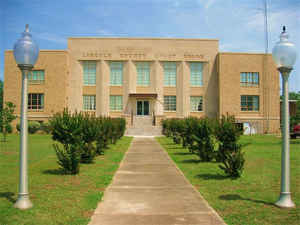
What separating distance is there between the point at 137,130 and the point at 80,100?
11095 mm

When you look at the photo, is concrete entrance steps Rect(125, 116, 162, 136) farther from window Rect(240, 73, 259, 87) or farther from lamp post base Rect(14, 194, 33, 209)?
lamp post base Rect(14, 194, 33, 209)

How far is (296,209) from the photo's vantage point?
6.53 metres

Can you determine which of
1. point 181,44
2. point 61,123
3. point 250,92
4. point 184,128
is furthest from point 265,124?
point 61,123

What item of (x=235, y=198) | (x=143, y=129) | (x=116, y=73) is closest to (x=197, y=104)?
(x=143, y=129)

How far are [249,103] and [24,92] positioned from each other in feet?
131

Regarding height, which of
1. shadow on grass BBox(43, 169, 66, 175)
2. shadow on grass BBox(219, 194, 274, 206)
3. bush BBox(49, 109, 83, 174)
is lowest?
shadow on grass BBox(43, 169, 66, 175)

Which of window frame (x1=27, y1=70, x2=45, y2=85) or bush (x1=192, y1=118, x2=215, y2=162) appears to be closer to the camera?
bush (x1=192, y1=118, x2=215, y2=162)

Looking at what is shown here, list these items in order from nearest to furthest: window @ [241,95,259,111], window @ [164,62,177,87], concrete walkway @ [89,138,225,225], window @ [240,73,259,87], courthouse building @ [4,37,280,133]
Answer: concrete walkway @ [89,138,225,225]
window @ [240,73,259,87]
window @ [241,95,259,111]
courthouse building @ [4,37,280,133]
window @ [164,62,177,87]

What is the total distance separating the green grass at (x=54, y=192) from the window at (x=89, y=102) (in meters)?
32.1

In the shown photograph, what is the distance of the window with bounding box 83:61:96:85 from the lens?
4534cm

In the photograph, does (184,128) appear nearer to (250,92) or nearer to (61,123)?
(61,123)

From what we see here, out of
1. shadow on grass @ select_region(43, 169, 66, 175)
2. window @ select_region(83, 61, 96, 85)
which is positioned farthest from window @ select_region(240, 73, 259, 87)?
shadow on grass @ select_region(43, 169, 66, 175)

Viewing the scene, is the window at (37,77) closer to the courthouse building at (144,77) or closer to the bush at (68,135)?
the courthouse building at (144,77)

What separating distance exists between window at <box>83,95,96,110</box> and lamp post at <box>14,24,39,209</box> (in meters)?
38.6
